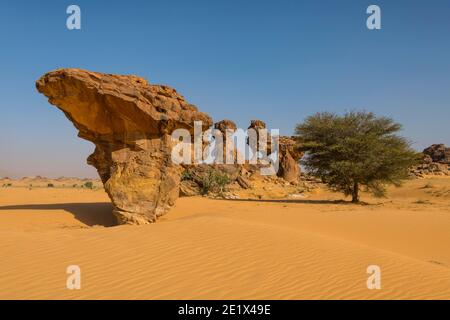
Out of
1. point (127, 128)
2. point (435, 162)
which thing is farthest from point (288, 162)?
point (127, 128)

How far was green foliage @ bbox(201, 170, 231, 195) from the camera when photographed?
24.3m

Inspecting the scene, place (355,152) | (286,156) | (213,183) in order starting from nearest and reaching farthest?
(355,152) < (213,183) < (286,156)

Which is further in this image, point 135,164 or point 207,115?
point 207,115

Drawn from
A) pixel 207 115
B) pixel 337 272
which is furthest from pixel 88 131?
pixel 337 272

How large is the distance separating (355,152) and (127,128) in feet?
48.0

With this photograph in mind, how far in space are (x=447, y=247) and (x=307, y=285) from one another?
608cm

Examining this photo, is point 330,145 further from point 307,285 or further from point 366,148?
point 307,285

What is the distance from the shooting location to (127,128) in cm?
1060

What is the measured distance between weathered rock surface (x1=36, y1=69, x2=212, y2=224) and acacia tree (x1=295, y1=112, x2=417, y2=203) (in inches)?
476

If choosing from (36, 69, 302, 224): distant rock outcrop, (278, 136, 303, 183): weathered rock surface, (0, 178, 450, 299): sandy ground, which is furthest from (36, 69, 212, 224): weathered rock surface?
(278, 136, 303, 183): weathered rock surface

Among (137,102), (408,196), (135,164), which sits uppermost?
(137,102)

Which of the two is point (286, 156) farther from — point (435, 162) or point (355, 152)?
point (435, 162)

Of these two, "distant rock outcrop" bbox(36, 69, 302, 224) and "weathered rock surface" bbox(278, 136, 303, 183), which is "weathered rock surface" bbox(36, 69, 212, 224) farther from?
"weathered rock surface" bbox(278, 136, 303, 183)

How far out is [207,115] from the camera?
1186 cm
